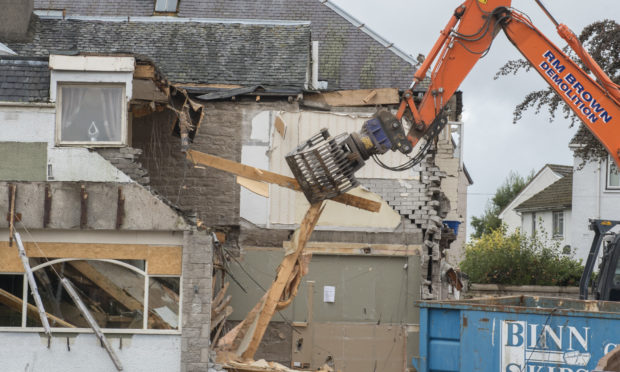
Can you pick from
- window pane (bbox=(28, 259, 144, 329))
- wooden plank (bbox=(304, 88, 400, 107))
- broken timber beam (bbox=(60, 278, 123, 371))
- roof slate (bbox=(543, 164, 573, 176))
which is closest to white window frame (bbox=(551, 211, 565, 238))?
roof slate (bbox=(543, 164, 573, 176))

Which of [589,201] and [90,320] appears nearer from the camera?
[90,320]

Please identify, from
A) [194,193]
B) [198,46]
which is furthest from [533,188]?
[194,193]

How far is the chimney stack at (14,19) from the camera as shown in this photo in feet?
64.3

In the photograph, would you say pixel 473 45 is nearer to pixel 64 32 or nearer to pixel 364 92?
pixel 364 92

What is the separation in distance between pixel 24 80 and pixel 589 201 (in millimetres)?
27435

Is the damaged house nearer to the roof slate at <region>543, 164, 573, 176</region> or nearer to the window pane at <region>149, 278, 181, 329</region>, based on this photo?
the window pane at <region>149, 278, 181, 329</region>

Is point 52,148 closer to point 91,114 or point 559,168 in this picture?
point 91,114

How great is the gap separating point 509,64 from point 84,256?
556 inches

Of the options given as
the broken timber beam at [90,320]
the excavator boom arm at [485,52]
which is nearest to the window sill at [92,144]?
the broken timber beam at [90,320]

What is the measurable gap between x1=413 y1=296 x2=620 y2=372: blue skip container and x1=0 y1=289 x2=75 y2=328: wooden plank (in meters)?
5.17

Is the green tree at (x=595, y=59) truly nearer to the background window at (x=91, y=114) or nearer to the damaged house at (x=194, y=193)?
the damaged house at (x=194, y=193)

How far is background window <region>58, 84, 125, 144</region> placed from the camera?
13.7 meters

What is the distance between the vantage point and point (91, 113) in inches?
546

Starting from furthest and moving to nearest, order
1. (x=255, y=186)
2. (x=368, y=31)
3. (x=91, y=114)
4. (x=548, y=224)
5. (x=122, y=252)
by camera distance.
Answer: (x=548, y=224)
(x=368, y=31)
(x=255, y=186)
(x=91, y=114)
(x=122, y=252)
